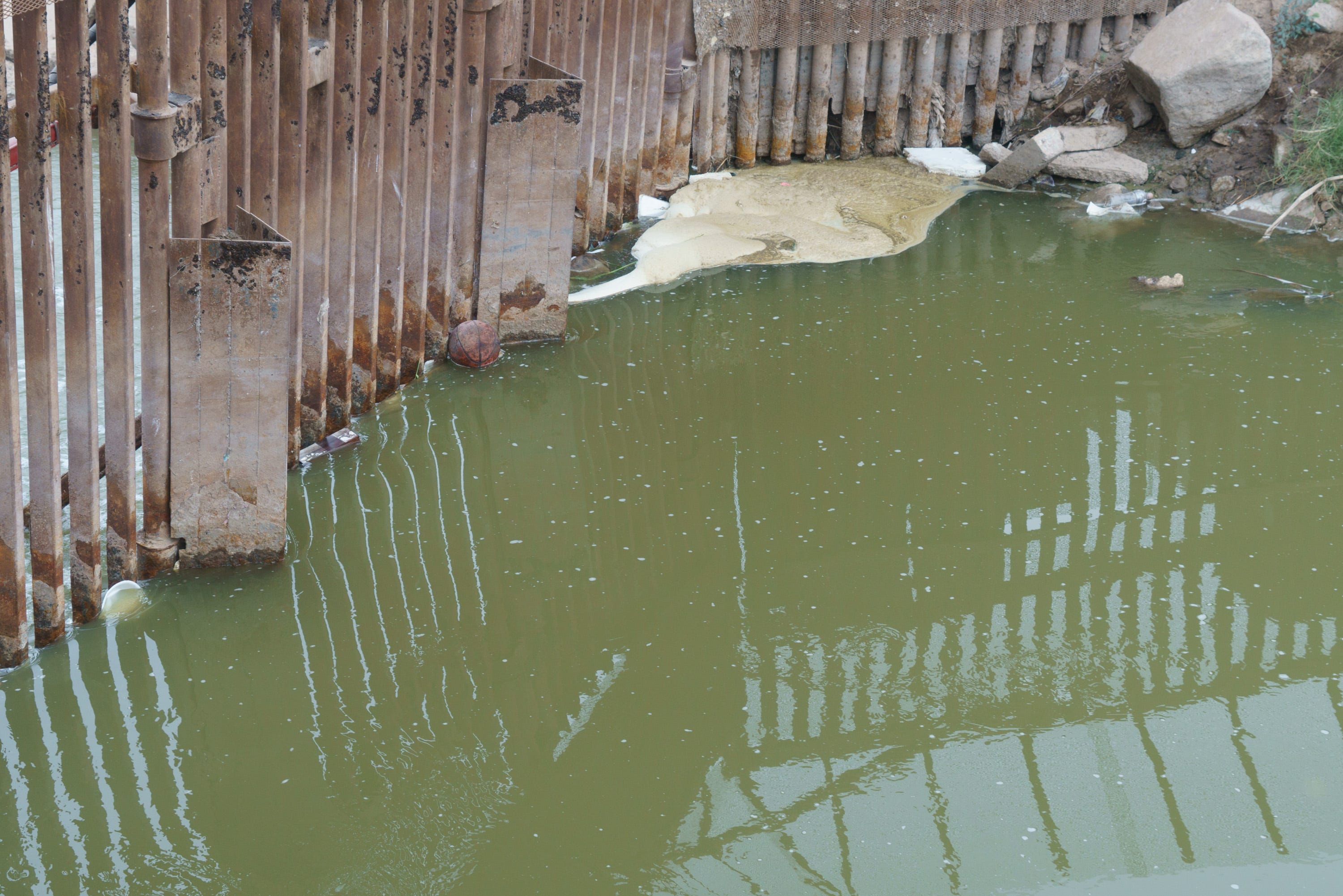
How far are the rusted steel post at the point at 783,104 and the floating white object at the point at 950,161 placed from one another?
100 centimetres

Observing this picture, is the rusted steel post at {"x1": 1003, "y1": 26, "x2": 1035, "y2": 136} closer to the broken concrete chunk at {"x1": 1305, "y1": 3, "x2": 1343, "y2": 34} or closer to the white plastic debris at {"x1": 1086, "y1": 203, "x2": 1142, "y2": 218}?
the white plastic debris at {"x1": 1086, "y1": 203, "x2": 1142, "y2": 218}

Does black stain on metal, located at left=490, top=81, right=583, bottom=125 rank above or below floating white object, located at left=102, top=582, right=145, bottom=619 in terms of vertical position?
above

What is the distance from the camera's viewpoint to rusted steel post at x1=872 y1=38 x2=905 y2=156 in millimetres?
10023

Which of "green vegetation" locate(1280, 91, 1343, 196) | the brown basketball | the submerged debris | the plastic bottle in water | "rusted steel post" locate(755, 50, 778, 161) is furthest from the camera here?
"rusted steel post" locate(755, 50, 778, 161)

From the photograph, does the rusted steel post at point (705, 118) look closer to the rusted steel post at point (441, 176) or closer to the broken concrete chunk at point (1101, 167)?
the broken concrete chunk at point (1101, 167)

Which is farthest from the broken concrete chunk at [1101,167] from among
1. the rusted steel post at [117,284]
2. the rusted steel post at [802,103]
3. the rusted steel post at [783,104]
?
the rusted steel post at [117,284]

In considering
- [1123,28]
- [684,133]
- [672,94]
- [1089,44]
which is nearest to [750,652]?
[672,94]

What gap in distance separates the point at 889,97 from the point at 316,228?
6.03m

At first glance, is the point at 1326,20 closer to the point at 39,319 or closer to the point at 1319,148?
the point at 1319,148

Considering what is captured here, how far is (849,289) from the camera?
7.95 m

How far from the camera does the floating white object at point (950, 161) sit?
10.2 meters

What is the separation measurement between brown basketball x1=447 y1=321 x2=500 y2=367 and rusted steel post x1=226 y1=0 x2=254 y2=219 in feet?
5.81

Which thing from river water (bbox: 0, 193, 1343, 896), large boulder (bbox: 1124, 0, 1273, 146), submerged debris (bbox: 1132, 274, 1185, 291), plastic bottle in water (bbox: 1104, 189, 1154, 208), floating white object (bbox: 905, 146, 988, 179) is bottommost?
river water (bbox: 0, 193, 1343, 896)

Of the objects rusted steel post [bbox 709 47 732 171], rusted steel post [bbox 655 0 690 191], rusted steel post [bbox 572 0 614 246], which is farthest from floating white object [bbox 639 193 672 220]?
rusted steel post [bbox 709 47 732 171]
